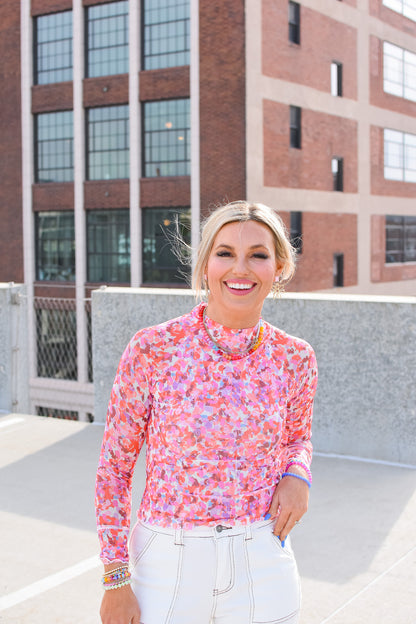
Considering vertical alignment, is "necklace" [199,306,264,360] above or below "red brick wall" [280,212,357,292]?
below

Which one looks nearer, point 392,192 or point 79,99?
point 79,99

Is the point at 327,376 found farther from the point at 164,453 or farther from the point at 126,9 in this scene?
the point at 126,9

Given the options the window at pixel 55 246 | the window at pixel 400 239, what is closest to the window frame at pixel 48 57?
the window at pixel 55 246

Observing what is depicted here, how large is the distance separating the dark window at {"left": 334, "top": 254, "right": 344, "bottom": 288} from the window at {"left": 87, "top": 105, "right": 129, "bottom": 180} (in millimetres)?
9642

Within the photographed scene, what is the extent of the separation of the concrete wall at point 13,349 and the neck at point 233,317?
6775 mm

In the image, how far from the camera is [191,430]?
2.25 m

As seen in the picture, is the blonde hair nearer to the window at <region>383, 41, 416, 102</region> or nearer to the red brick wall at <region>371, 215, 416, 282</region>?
the red brick wall at <region>371, 215, 416, 282</region>

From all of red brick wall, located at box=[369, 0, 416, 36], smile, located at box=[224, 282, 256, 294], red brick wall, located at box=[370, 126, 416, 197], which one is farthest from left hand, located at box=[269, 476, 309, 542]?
red brick wall, located at box=[369, 0, 416, 36]

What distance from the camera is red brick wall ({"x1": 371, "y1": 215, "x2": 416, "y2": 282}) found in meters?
36.1

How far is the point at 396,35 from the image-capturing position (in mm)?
36938

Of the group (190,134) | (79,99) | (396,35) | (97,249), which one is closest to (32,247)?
(97,249)

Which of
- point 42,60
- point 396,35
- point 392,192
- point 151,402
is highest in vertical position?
point 396,35

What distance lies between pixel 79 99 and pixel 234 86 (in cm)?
720

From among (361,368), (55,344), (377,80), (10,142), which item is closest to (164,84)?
(10,142)
